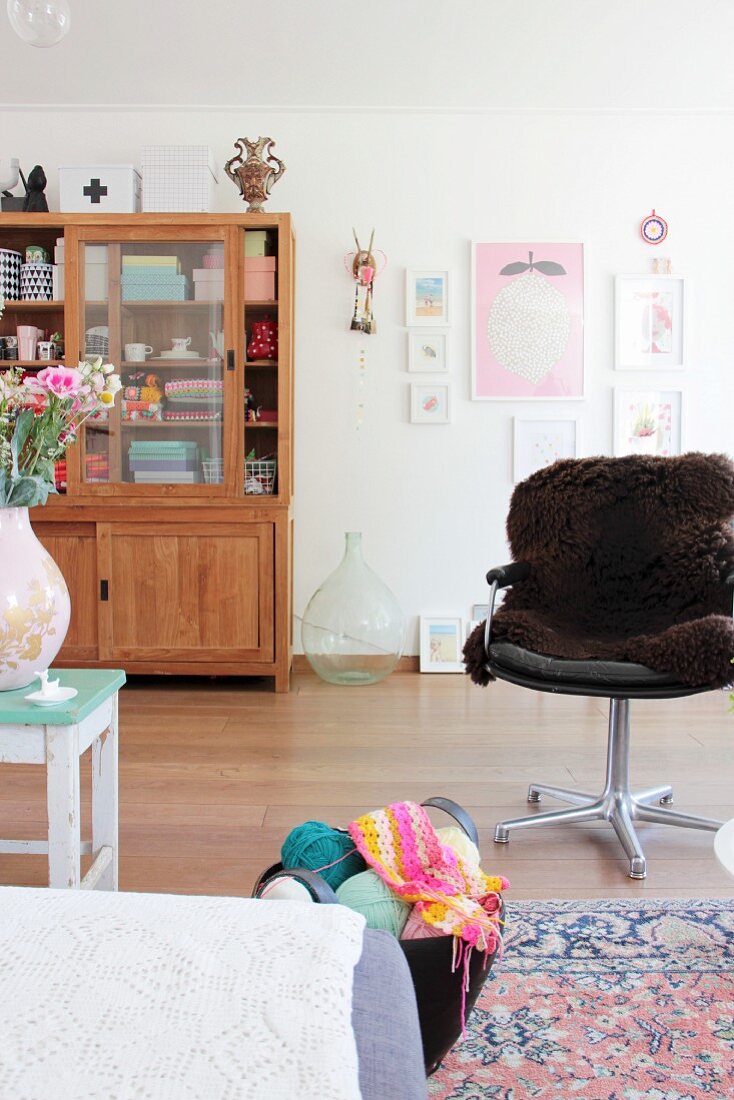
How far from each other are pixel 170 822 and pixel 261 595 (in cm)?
150

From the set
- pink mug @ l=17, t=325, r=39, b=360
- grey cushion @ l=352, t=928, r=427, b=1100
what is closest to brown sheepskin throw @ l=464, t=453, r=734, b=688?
grey cushion @ l=352, t=928, r=427, b=1100

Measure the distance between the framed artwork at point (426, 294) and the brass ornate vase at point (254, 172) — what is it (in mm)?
714

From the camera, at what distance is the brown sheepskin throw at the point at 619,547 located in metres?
2.36

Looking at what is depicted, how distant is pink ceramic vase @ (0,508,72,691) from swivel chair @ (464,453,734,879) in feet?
3.53

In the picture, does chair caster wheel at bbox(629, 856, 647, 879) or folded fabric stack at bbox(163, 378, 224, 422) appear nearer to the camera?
chair caster wheel at bbox(629, 856, 647, 879)

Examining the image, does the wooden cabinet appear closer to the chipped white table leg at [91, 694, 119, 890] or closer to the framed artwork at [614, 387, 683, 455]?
the framed artwork at [614, 387, 683, 455]

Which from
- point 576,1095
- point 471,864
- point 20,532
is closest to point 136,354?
point 20,532

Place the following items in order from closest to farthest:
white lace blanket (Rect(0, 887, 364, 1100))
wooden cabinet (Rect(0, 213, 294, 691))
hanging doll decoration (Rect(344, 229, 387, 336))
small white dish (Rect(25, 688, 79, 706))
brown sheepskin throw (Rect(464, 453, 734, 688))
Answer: white lace blanket (Rect(0, 887, 364, 1100)) → small white dish (Rect(25, 688, 79, 706)) → brown sheepskin throw (Rect(464, 453, 734, 688)) → wooden cabinet (Rect(0, 213, 294, 691)) → hanging doll decoration (Rect(344, 229, 387, 336))

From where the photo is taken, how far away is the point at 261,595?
11.9 ft

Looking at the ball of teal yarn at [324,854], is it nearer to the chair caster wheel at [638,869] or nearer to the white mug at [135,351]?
the chair caster wheel at [638,869]

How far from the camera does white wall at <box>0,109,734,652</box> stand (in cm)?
393

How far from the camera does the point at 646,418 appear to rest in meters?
3.99

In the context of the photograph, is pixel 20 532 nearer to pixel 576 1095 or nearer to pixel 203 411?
pixel 576 1095

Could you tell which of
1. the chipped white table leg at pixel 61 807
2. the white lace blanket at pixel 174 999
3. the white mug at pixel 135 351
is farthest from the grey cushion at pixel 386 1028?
the white mug at pixel 135 351
